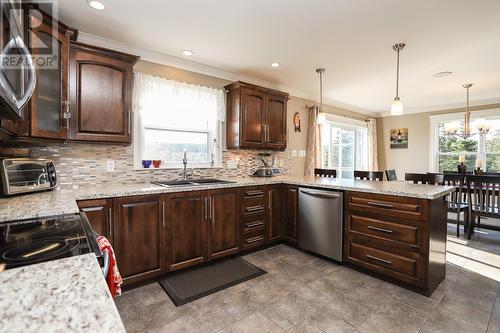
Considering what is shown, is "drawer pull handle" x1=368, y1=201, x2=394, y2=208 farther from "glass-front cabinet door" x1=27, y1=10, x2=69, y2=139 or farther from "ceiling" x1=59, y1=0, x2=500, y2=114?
"glass-front cabinet door" x1=27, y1=10, x2=69, y2=139

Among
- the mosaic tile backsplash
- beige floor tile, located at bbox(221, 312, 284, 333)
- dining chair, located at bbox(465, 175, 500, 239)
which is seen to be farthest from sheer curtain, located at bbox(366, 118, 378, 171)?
beige floor tile, located at bbox(221, 312, 284, 333)

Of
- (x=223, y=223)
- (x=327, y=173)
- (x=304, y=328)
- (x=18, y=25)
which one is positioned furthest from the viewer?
(x=327, y=173)

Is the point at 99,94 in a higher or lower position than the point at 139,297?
higher

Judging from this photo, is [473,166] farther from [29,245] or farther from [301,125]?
[29,245]

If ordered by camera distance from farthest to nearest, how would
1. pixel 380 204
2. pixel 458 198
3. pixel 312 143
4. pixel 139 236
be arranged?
1. pixel 312 143
2. pixel 458 198
3. pixel 380 204
4. pixel 139 236

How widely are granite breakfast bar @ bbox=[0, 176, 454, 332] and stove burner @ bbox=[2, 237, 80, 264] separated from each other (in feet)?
0.33

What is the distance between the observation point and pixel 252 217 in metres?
2.94

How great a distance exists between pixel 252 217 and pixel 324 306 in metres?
1.25

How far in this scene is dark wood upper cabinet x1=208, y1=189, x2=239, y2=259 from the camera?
2.60 m

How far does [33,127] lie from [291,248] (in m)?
2.86

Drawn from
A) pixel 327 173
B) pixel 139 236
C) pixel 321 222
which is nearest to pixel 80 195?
pixel 139 236

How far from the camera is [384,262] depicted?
2.26 meters

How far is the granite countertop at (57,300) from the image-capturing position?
436 millimetres

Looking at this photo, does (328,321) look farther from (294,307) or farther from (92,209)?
(92,209)
